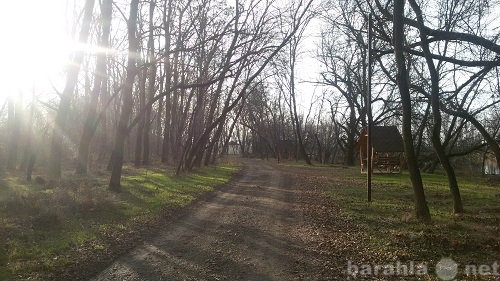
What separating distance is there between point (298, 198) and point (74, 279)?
11.3 metres

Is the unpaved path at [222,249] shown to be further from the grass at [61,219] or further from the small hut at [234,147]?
the small hut at [234,147]

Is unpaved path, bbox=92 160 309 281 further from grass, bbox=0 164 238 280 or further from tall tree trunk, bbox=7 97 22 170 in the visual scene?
tall tree trunk, bbox=7 97 22 170

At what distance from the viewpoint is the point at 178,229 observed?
408 inches

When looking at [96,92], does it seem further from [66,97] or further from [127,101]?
[127,101]

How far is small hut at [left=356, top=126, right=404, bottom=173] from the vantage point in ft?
111

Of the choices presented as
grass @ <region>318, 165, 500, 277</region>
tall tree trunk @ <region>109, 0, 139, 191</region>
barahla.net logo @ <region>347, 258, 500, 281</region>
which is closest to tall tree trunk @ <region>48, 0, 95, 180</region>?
tall tree trunk @ <region>109, 0, 139, 191</region>

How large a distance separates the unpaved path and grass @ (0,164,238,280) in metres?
1.08

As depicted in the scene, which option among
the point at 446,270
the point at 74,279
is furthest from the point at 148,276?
the point at 446,270

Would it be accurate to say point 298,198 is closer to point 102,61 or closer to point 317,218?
point 317,218

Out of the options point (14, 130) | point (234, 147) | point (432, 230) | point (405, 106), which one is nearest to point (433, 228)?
point (432, 230)

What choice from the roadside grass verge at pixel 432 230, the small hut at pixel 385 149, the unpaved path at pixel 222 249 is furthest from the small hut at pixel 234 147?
the unpaved path at pixel 222 249

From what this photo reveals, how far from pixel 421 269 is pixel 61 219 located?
788 cm

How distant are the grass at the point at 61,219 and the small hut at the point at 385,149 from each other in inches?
846

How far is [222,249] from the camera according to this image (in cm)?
838
